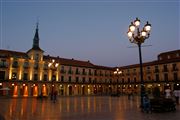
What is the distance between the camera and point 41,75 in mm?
48531

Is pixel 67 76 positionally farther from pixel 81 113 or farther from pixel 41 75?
pixel 81 113

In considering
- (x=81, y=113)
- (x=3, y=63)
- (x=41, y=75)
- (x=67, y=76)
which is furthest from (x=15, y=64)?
(x=81, y=113)

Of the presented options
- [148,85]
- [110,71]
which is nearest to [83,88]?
[110,71]

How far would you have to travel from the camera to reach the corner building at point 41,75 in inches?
1690

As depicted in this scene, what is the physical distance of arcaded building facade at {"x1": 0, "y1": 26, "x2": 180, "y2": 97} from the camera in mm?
43500

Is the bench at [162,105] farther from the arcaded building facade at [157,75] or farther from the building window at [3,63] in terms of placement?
the building window at [3,63]

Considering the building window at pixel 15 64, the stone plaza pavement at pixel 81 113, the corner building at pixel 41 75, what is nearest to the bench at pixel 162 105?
the stone plaza pavement at pixel 81 113

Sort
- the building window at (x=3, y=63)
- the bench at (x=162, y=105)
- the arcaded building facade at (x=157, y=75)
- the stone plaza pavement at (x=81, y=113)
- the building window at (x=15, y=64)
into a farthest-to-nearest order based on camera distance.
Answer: the arcaded building facade at (x=157, y=75) < the building window at (x=15, y=64) < the building window at (x=3, y=63) < the bench at (x=162, y=105) < the stone plaza pavement at (x=81, y=113)

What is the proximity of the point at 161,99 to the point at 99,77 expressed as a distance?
52028 millimetres

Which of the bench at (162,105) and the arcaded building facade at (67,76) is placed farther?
the arcaded building facade at (67,76)

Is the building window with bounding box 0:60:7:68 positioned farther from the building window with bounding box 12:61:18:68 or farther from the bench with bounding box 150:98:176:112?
the bench with bounding box 150:98:176:112

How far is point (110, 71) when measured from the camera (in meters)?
68.6

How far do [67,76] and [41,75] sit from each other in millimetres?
8459

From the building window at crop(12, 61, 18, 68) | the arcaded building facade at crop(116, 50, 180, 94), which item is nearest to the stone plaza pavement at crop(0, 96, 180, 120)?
the building window at crop(12, 61, 18, 68)
